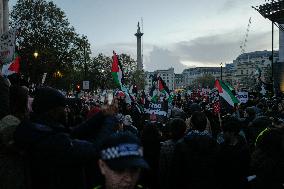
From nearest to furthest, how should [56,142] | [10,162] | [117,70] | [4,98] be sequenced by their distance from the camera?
[56,142] < [10,162] < [4,98] < [117,70]

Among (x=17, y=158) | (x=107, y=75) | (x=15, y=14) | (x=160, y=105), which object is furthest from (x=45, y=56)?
(x=17, y=158)

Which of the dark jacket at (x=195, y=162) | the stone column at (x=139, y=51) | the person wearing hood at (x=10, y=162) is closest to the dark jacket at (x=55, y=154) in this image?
the person wearing hood at (x=10, y=162)

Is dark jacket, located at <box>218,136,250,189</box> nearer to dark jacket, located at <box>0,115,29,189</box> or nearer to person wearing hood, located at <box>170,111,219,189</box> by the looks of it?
person wearing hood, located at <box>170,111,219,189</box>

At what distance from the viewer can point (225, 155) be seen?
674 cm

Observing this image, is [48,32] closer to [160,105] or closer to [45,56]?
[45,56]

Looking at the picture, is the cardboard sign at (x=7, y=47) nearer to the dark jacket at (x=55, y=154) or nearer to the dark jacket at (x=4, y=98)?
the dark jacket at (x=4, y=98)

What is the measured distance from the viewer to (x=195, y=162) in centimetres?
604

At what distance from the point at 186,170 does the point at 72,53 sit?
134 ft

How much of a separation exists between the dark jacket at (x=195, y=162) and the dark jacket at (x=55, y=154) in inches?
98.0

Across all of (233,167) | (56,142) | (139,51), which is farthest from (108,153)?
(139,51)

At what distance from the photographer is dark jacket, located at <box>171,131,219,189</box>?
6043mm

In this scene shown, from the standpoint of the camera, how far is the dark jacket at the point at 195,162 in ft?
19.8

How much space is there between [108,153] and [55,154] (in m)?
0.74

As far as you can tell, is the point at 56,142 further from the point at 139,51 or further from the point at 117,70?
the point at 139,51
